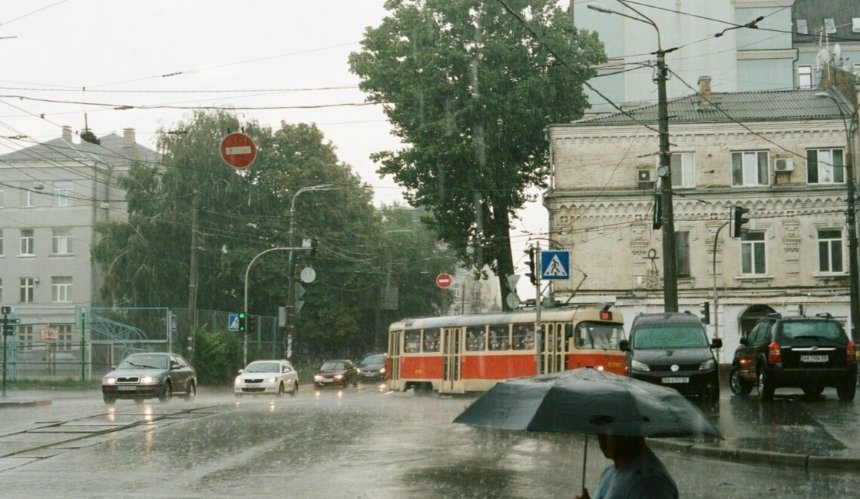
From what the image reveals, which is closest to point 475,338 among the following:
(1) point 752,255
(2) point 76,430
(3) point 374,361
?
(2) point 76,430

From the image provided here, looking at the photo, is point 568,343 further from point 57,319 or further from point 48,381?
point 57,319

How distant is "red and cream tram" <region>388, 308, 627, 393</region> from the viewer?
3159 cm

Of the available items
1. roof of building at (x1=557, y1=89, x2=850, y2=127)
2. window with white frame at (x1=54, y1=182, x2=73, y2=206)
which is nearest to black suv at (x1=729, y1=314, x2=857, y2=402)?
roof of building at (x1=557, y1=89, x2=850, y2=127)

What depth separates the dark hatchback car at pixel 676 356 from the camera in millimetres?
22953

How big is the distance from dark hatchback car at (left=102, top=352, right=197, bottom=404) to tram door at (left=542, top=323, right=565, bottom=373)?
10.6m

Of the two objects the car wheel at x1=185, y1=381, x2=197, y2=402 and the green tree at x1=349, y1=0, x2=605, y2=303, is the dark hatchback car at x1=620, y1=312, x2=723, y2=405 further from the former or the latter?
the green tree at x1=349, y1=0, x2=605, y2=303

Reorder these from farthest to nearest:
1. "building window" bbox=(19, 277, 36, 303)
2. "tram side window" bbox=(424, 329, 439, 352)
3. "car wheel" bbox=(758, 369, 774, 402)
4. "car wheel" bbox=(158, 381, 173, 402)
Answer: "building window" bbox=(19, 277, 36, 303) → "tram side window" bbox=(424, 329, 439, 352) → "car wheel" bbox=(158, 381, 173, 402) → "car wheel" bbox=(758, 369, 774, 402)

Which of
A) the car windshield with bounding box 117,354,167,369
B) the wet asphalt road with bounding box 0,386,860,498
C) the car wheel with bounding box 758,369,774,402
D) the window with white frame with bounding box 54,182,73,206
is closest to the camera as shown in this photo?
the wet asphalt road with bounding box 0,386,860,498

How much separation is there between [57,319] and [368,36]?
34.8 meters

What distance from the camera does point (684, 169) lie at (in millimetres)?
51062

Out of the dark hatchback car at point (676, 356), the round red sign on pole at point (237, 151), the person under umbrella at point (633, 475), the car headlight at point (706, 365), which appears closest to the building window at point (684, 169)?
the round red sign on pole at point (237, 151)

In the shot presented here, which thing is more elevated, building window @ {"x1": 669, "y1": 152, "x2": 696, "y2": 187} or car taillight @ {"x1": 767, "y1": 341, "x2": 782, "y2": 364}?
building window @ {"x1": 669, "y1": 152, "x2": 696, "y2": 187}

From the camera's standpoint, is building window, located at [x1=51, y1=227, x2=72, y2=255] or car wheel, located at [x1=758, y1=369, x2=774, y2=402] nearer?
car wheel, located at [x1=758, y1=369, x2=774, y2=402]

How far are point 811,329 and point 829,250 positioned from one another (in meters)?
28.5
